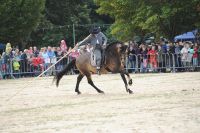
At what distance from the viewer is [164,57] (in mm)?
33250

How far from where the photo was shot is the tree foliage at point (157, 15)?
121ft

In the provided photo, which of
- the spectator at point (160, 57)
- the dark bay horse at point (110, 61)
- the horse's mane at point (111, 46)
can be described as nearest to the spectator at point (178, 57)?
the spectator at point (160, 57)

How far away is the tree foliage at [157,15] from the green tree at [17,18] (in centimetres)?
750

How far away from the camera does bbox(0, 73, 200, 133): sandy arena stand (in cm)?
→ 1172

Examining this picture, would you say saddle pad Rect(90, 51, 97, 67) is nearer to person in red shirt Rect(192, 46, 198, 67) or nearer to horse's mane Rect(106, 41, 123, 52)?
horse's mane Rect(106, 41, 123, 52)

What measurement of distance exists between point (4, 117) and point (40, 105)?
2826mm

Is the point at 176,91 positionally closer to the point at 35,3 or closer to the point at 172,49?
the point at 172,49

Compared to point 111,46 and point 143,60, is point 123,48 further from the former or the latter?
point 143,60

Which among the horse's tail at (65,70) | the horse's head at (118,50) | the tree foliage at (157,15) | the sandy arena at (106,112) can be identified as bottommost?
the sandy arena at (106,112)

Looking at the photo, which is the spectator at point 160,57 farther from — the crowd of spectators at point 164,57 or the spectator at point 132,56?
the spectator at point 132,56

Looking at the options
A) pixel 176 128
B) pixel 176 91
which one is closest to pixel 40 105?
pixel 176 91

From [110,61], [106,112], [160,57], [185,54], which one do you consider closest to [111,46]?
[110,61]

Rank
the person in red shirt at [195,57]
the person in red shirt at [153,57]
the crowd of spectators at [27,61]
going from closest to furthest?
the person in red shirt at [195,57] < the person in red shirt at [153,57] < the crowd of spectators at [27,61]

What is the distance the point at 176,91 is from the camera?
1950 cm
